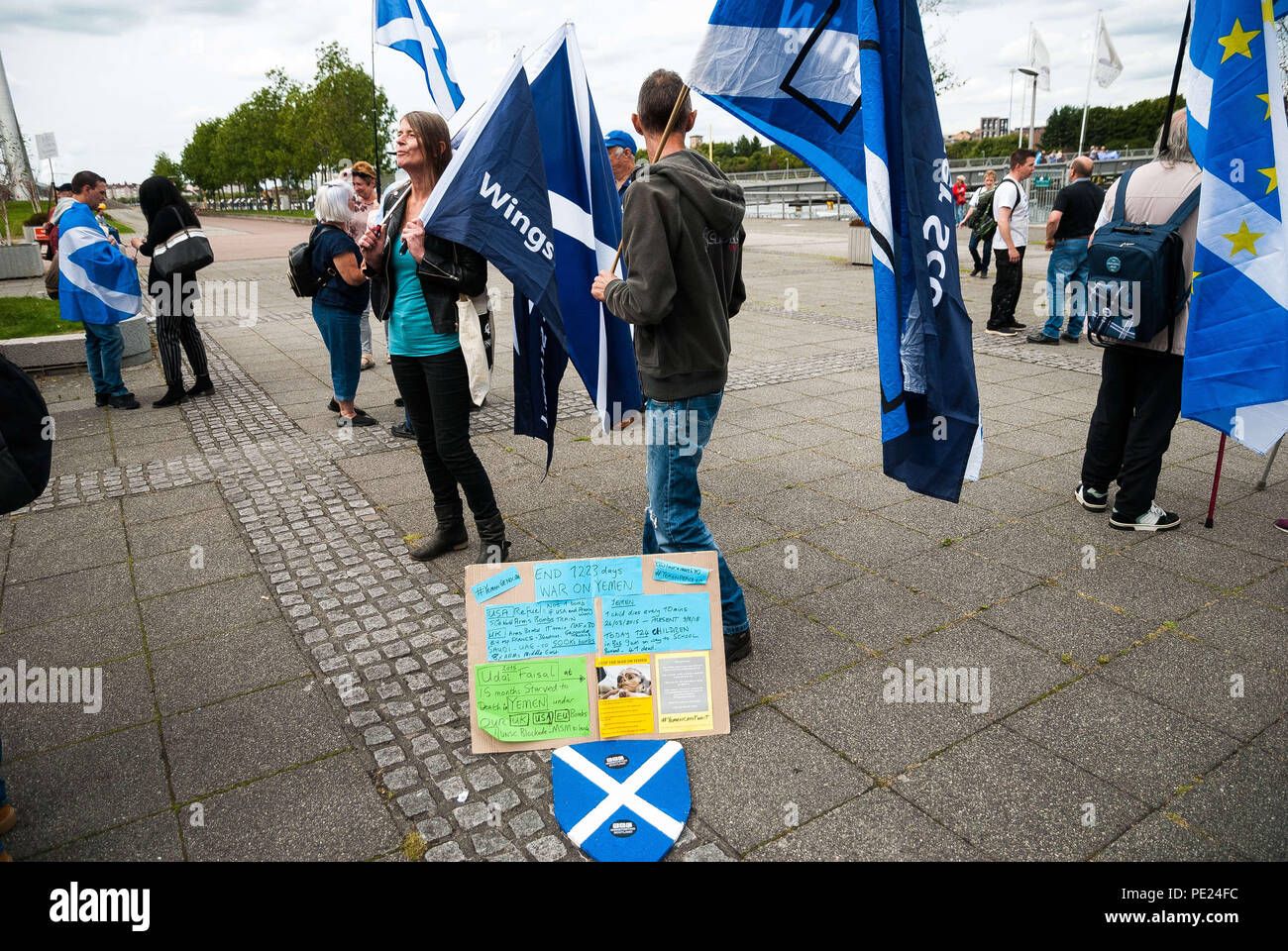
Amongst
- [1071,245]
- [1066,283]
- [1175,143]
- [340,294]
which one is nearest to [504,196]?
[1175,143]

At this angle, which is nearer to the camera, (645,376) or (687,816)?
(687,816)

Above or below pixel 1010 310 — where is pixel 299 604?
below

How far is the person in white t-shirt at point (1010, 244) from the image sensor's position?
381 inches

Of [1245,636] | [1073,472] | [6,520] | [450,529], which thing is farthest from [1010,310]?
[6,520]

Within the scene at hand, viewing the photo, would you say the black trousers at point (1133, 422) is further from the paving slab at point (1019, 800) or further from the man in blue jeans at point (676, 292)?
the man in blue jeans at point (676, 292)

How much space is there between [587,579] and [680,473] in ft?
1.64

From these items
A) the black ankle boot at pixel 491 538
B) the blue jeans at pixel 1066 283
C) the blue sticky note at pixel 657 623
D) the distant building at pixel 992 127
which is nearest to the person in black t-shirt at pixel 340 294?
the black ankle boot at pixel 491 538

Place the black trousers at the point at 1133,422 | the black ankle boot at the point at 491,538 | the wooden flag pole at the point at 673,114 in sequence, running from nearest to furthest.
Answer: the wooden flag pole at the point at 673,114, the black ankle boot at the point at 491,538, the black trousers at the point at 1133,422

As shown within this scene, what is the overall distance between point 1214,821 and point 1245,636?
4.27 ft

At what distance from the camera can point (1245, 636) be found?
348 cm

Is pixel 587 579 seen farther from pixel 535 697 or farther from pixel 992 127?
pixel 992 127

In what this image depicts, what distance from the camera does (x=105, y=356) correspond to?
25.3 ft

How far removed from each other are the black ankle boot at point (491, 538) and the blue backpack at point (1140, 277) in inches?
126
